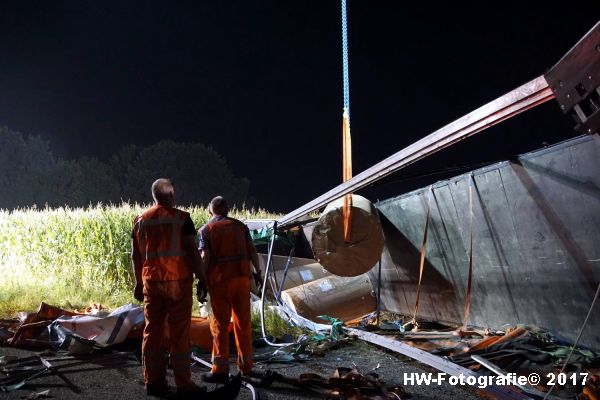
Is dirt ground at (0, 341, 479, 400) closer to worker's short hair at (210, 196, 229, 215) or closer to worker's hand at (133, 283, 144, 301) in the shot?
worker's hand at (133, 283, 144, 301)

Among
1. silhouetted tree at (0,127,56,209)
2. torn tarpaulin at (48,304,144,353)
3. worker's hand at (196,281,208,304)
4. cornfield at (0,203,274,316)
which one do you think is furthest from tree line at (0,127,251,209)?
worker's hand at (196,281,208,304)

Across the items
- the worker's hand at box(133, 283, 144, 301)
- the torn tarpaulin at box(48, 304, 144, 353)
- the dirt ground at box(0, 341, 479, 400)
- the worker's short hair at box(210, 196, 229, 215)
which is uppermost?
the worker's short hair at box(210, 196, 229, 215)

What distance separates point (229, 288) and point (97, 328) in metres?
2.32

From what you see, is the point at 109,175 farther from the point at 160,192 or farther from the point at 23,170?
the point at 160,192

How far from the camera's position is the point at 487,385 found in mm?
4156

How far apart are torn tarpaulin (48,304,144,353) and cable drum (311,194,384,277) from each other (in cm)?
275

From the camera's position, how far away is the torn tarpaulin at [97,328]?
5.86 meters

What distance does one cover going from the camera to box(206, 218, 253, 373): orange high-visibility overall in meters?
4.89

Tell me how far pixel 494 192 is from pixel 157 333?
395 centimetres

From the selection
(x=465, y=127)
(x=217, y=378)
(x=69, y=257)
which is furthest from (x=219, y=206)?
(x=69, y=257)

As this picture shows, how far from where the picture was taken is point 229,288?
4.96 m

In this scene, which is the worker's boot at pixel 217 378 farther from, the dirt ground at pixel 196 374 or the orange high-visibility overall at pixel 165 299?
the orange high-visibility overall at pixel 165 299

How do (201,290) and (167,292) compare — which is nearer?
(167,292)

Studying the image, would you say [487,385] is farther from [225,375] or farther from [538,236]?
[225,375]
